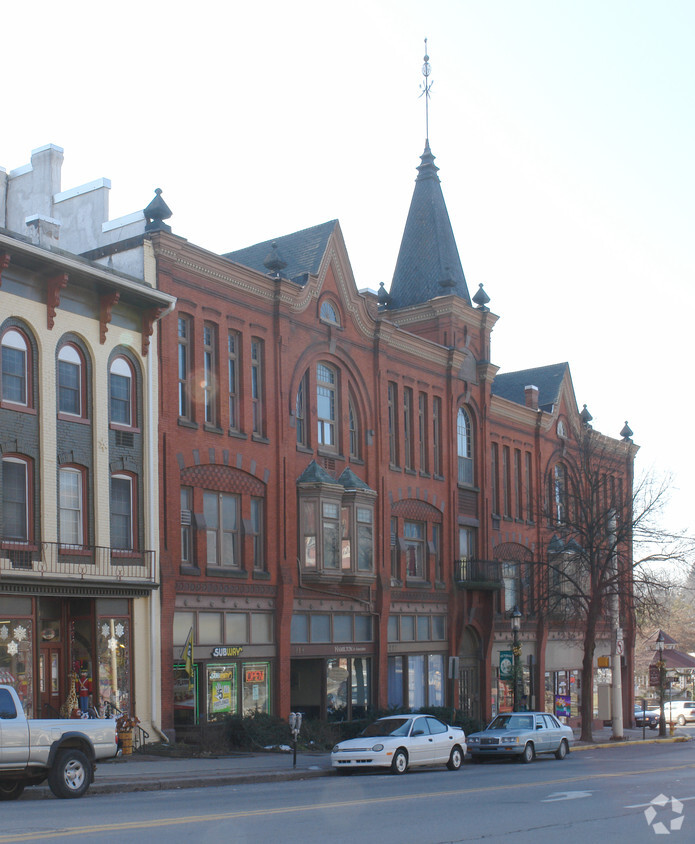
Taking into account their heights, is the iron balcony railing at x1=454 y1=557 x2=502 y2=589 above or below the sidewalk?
above

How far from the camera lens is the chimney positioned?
163 ft

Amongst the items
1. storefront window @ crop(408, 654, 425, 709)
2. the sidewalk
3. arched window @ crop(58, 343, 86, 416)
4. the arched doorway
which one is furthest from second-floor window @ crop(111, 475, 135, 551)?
the arched doorway

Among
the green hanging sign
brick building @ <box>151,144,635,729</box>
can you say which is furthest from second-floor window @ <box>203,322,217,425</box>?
the green hanging sign

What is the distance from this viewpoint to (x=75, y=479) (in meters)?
27.0

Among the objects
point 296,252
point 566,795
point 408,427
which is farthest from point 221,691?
point 296,252

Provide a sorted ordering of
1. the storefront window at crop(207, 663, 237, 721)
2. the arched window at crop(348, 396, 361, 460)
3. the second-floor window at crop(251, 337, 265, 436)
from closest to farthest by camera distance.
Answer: the storefront window at crop(207, 663, 237, 721) → the second-floor window at crop(251, 337, 265, 436) → the arched window at crop(348, 396, 361, 460)

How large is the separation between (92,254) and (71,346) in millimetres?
4441

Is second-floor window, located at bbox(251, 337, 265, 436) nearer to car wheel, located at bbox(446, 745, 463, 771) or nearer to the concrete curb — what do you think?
car wheel, located at bbox(446, 745, 463, 771)

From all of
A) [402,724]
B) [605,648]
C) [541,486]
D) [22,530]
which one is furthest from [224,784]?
[605,648]

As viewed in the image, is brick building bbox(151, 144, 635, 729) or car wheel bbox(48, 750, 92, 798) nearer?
car wheel bbox(48, 750, 92, 798)

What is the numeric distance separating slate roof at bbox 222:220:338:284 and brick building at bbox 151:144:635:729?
8 cm

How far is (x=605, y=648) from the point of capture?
2188 inches

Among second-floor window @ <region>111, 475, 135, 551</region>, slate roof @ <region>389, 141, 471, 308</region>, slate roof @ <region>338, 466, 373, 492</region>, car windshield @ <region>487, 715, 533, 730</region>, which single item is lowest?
car windshield @ <region>487, 715, 533, 730</region>

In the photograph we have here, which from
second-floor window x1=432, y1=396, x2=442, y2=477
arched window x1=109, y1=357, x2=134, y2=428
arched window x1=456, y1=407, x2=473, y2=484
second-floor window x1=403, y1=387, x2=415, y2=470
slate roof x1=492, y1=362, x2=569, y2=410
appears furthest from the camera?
slate roof x1=492, y1=362, x2=569, y2=410
